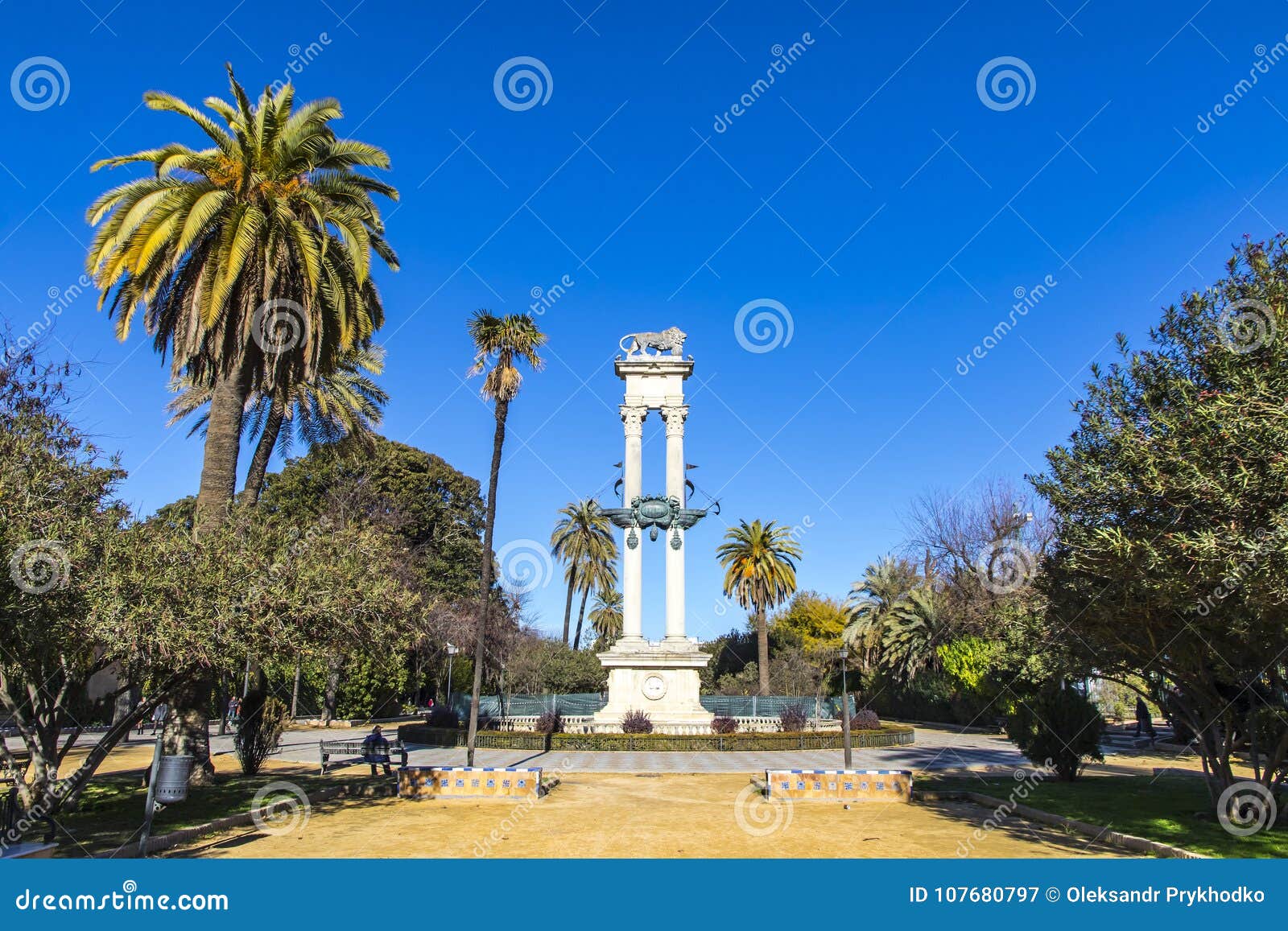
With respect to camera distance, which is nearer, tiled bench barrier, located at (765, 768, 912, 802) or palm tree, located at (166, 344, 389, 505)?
tiled bench barrier, located at (765, 768, 912, 802)

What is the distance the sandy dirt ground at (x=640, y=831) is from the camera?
1182 cm

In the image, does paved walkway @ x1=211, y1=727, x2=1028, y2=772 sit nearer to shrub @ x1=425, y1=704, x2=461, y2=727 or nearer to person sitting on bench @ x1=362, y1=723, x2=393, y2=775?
shrub @ x1=425, y1=704, x2=461, y2=727

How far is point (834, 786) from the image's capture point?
17.2 m

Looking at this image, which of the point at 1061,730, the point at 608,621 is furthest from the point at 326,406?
the point at 608,621

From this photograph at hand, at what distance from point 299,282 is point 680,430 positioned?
19449 mm

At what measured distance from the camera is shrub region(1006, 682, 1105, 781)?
19.6 meters

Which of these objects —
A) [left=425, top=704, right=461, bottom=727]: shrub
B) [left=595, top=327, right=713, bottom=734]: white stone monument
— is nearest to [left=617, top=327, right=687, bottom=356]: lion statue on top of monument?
[left=595, top=327, right=713, bottom=734]: white stone monument

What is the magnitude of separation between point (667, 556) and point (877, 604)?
21923 millimetres

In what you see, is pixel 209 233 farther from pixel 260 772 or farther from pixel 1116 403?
pixel 1116 403

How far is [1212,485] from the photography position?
33.6ft

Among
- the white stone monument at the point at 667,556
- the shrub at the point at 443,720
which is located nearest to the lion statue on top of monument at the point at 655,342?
the white stone monument at the point at 667,556

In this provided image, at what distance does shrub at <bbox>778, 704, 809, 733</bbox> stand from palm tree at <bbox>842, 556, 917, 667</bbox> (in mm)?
12588

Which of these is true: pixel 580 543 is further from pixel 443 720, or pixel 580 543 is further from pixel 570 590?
pixel 443 720

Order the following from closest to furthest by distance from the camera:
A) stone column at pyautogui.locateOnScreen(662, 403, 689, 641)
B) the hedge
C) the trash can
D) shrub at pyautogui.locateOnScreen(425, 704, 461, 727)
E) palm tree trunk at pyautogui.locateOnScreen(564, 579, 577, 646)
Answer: the trash can < the hedge < stone column at pyautogui.locateOnScreen(662, 403, 689, 641) < shrub at pyautogui.locateOnScreen(425, 704, 461, 727) < palm tree trunk at pyautogui.locateOnScreen(564, 579, 577, 646)
